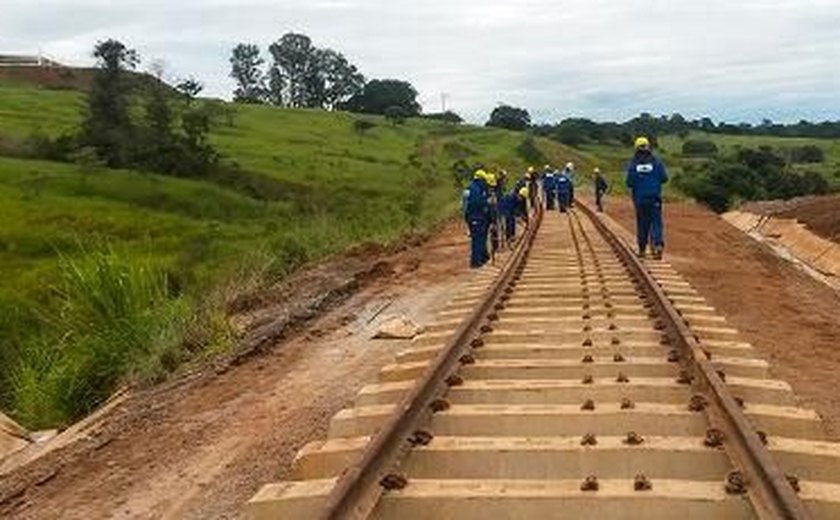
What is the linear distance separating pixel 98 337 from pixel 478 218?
252 inches

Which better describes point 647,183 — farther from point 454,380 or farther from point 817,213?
point 817,213

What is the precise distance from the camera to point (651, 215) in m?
16.0

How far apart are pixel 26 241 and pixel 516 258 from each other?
32.4 metres

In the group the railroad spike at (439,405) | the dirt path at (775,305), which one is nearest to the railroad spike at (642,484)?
the railroad spike at (439,405)

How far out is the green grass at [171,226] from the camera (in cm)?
1211

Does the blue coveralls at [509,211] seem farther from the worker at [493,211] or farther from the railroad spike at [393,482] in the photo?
the railroad spike at [393,482]

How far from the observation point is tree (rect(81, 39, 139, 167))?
63.0 meters

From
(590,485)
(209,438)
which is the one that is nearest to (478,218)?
(209,438)

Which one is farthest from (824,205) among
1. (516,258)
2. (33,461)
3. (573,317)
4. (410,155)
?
(410,155)

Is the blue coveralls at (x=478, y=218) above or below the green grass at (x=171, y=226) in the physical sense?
above

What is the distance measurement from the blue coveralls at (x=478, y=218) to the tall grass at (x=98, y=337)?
5112 millimetres

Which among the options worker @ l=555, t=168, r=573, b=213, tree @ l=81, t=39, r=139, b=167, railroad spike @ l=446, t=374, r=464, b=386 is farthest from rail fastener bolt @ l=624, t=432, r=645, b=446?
tree @ l=81, t=39, r=139, b=167

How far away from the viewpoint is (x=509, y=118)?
15112cm

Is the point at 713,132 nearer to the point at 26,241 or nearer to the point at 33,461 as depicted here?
the point at 26,241
